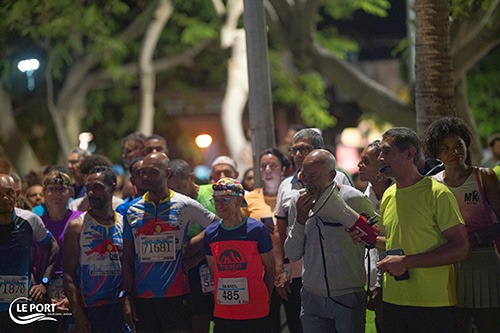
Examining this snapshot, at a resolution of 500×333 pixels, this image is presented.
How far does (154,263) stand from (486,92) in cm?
1884

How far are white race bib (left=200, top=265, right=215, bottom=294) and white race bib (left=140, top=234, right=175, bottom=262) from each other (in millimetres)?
A: 685

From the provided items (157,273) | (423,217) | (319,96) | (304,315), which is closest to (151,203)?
(157,273)

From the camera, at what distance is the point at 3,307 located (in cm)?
805

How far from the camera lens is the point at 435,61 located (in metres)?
9.48

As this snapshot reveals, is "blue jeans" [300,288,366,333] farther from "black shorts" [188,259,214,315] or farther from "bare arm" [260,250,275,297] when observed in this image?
"black shorts" [188,259,214,315]

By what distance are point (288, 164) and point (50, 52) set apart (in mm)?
13925

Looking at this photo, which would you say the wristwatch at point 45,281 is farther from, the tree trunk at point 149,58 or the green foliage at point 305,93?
the green foliage at point 305,93

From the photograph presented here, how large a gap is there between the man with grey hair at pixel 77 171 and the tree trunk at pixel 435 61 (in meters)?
4.05

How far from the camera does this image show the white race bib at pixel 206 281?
8.59 meters

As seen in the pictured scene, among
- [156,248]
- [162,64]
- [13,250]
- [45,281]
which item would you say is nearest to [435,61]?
[156,248]

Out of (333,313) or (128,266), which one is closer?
(333,313)

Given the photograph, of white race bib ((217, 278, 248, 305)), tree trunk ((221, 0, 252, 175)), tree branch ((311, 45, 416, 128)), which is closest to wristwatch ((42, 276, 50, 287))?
white race bib ((217, 278, 248, 305))

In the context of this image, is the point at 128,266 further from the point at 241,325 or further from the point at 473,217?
the point at 473,217

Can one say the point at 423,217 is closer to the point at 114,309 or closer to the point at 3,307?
the point at 114,309
